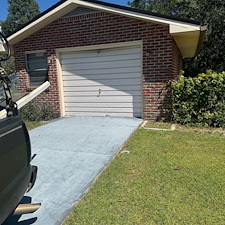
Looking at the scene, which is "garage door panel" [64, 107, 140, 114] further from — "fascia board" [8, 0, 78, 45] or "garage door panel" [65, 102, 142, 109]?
"fascia board" [8, 0, 78, 45]

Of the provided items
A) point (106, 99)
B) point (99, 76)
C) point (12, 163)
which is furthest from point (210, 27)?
point (12, 163)

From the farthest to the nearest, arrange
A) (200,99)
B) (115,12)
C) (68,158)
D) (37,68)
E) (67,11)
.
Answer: (37,68) < (67,11) < (115,12) < (200,99) < (68,158)

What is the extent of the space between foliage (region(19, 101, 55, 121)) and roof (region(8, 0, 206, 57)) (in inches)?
92.5

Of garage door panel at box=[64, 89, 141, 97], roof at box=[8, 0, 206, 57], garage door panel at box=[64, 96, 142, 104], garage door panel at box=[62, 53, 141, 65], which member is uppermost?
roof at box=[8, 0, 206, 57]

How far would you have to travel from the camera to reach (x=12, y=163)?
168cm

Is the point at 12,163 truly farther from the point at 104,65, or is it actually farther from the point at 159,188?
the point at 104,65

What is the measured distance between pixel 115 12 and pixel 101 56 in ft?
4.41

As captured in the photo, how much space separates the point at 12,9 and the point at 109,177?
60362mm

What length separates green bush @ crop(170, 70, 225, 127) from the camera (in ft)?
17.9

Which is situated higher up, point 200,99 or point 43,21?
point 43,21

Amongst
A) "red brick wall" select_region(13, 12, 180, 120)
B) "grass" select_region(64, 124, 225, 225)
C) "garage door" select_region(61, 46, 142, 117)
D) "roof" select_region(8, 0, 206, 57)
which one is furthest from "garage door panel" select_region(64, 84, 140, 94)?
"grass" select_region(64, 124, 225, 225)

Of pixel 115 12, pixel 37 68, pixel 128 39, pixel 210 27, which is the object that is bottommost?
pixel 37 68

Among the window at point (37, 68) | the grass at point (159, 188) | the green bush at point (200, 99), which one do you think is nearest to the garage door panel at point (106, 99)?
the window at point (37, 68)

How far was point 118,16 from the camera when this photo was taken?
6285 millimetres
